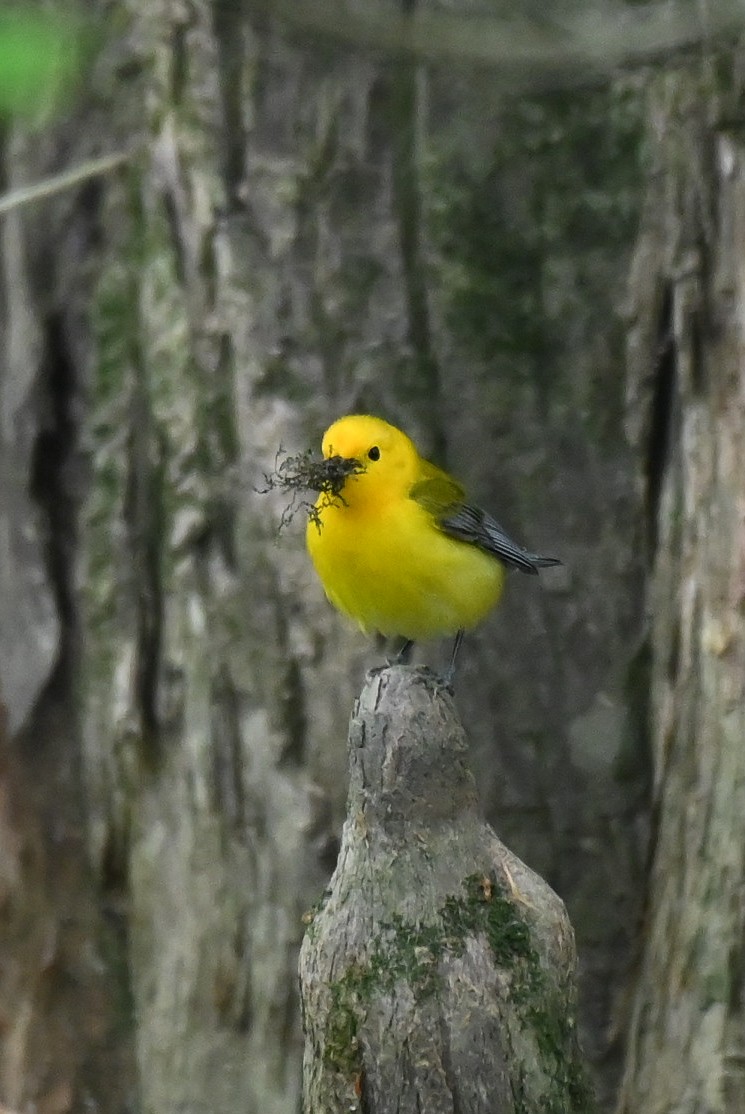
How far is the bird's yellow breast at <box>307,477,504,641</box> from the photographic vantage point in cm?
315

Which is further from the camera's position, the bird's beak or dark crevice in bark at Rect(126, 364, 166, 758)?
dark crevice in bark at Rect(126, 364, 166, 758)

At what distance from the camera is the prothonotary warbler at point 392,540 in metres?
3.07

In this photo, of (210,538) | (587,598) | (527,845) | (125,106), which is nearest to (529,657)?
(587,598)

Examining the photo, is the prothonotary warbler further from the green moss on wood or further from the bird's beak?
the green moss on wood

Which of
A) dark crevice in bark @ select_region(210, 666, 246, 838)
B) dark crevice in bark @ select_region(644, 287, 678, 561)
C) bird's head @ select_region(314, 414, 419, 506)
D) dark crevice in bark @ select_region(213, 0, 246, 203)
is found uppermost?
dark crevice in bark @ select_region(213, 0, 246, 203)

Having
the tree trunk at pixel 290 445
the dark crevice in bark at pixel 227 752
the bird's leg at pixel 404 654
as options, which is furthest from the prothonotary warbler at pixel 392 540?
the dark crevice in bark at pixel 227 752

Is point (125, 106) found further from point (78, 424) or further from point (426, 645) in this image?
point (426, 645)

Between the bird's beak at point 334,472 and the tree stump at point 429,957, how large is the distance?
985 millimetres

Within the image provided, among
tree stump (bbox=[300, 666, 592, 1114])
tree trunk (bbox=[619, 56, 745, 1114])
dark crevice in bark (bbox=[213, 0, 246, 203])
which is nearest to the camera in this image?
tree stump (bbox=[300, 666, 592, 1114])

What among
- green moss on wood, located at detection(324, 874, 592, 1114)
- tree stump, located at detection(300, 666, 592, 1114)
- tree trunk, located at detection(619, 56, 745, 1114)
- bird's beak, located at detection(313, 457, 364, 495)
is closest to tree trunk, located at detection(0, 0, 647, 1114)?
tree trunk, located at detection(619, 56, 745, 1114)

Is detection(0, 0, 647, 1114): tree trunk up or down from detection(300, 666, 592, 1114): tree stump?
up

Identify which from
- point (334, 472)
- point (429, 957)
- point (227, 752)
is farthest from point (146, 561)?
point (429, 957)

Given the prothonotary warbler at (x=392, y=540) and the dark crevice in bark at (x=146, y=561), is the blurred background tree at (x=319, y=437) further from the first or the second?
the prothonotary warbler at (x=392, y=540)

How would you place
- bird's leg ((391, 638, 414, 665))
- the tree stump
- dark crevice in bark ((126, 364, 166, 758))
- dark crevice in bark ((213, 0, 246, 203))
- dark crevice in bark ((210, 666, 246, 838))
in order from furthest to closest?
dark crevice in bark ((126, 364, 166, 758)) → dark crevice in bark ((210, 666, 246, 838)) → dark crevice in bark ((213, 0, 246, 203)) → bird's leg ((391, 638, 414, 665)) → the tree stump
